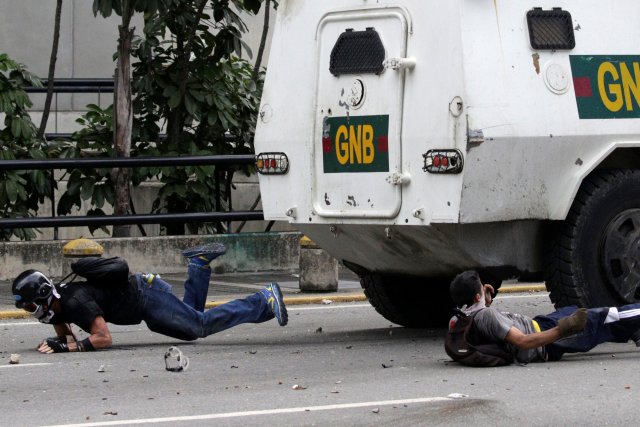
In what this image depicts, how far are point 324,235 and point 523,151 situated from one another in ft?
5.81

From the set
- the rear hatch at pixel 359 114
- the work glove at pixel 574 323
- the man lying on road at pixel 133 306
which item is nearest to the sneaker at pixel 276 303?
the man lying on road at pixel 133 306

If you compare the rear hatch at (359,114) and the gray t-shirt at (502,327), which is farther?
the rear hatch at (359,114)

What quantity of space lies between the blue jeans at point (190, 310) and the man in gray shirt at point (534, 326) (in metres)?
1.95

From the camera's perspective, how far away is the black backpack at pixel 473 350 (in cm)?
926

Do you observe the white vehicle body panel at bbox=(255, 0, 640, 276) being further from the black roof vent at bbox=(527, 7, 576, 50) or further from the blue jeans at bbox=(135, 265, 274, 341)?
the blue jeans at bbox=(135, 265, 274, 341)

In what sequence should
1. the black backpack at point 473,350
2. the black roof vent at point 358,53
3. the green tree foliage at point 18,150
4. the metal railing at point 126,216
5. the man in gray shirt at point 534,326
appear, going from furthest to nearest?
1. the green tree foliage at point 18,150
2. the metal railing at point 126,216
3. the black roof vent at point 358,53
4. the black backpack at point 473,350
5. the man in gray shirt at point 534,326

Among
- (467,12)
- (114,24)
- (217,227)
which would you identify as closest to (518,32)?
(467,12)

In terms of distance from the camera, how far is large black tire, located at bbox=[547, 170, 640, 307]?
10039mm

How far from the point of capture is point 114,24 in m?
20.6

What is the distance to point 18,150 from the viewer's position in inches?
627

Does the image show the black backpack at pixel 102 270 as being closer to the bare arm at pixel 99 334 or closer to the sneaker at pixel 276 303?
the bare arm at pixel 99 334

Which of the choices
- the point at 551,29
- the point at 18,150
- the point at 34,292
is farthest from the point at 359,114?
the point at 18,150

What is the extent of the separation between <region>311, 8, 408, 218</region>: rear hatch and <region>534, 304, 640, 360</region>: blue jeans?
141 cm

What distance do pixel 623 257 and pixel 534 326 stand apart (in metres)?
1.25
